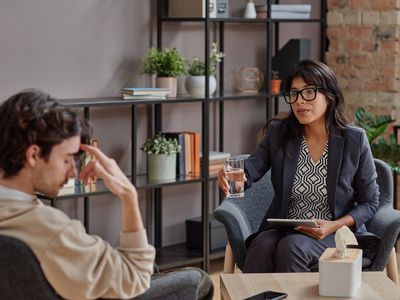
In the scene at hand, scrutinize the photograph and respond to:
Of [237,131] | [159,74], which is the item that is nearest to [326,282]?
[159,74]

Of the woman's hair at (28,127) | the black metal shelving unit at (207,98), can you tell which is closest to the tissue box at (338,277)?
the woman's hair at (28,127)

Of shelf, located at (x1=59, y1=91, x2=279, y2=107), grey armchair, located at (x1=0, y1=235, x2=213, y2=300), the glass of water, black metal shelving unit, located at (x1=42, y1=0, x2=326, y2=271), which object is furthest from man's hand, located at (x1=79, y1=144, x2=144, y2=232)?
black metal shelving unit, located at (x1=42, y1=0, x2=326, y2=271)

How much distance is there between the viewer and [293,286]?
3127mm

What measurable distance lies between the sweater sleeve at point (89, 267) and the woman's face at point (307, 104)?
1.56 metres

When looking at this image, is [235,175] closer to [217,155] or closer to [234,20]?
[217,155]

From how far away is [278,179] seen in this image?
3.90m

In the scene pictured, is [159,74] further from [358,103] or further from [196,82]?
[358,103]

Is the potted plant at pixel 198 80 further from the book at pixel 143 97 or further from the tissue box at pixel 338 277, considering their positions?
the tissue box at pixel 338 277

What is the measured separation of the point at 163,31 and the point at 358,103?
144 cm

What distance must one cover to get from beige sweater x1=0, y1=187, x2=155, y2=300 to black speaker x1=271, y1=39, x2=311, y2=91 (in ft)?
11.3

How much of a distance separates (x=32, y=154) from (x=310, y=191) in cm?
176

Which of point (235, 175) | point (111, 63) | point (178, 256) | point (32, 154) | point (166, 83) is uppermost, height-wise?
point (111, 63)

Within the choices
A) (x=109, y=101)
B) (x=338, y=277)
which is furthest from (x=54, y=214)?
(x=109, y=101)

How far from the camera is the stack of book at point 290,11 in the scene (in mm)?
5492
